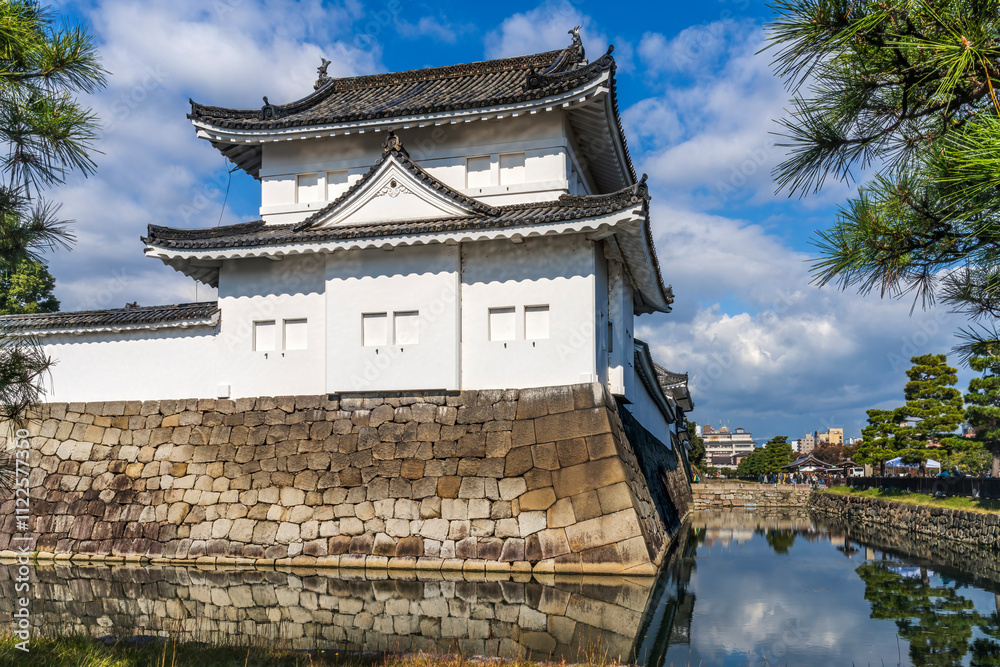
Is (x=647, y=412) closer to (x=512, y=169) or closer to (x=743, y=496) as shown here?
(x=512, y=169)

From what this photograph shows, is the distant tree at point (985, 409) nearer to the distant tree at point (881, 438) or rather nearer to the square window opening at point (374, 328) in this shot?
the distant tree at point (881, 438)

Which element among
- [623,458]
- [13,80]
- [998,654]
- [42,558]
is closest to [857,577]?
[623,458]

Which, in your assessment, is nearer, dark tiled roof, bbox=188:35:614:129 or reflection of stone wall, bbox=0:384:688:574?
reflection of stone wall, bbox=0:384:688:574

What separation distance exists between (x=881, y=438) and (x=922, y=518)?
9.58 metres

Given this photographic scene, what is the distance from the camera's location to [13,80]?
4547mm

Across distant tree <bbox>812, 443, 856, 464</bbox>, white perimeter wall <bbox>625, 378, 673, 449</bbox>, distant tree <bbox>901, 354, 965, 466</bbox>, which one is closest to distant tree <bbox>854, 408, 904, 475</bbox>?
distant tree <bbox>901, 354, 965, 466</bbox>

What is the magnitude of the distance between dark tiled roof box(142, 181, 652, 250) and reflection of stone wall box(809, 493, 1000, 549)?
562 inches

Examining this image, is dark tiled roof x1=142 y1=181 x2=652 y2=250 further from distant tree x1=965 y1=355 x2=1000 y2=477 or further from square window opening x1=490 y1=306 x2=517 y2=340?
distant tree x1=965 y1=355 x2=1000 y2=477

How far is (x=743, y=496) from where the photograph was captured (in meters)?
37.8

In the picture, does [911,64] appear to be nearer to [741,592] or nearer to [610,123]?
[741,592]

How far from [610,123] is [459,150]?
320cm

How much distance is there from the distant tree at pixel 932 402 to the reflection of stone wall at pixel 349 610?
73.5 ft

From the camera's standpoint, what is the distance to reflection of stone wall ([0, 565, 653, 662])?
21.6 ft

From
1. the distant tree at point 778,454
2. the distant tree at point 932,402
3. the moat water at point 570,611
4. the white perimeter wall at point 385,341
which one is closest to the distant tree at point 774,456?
the distant tree at point 778,454
